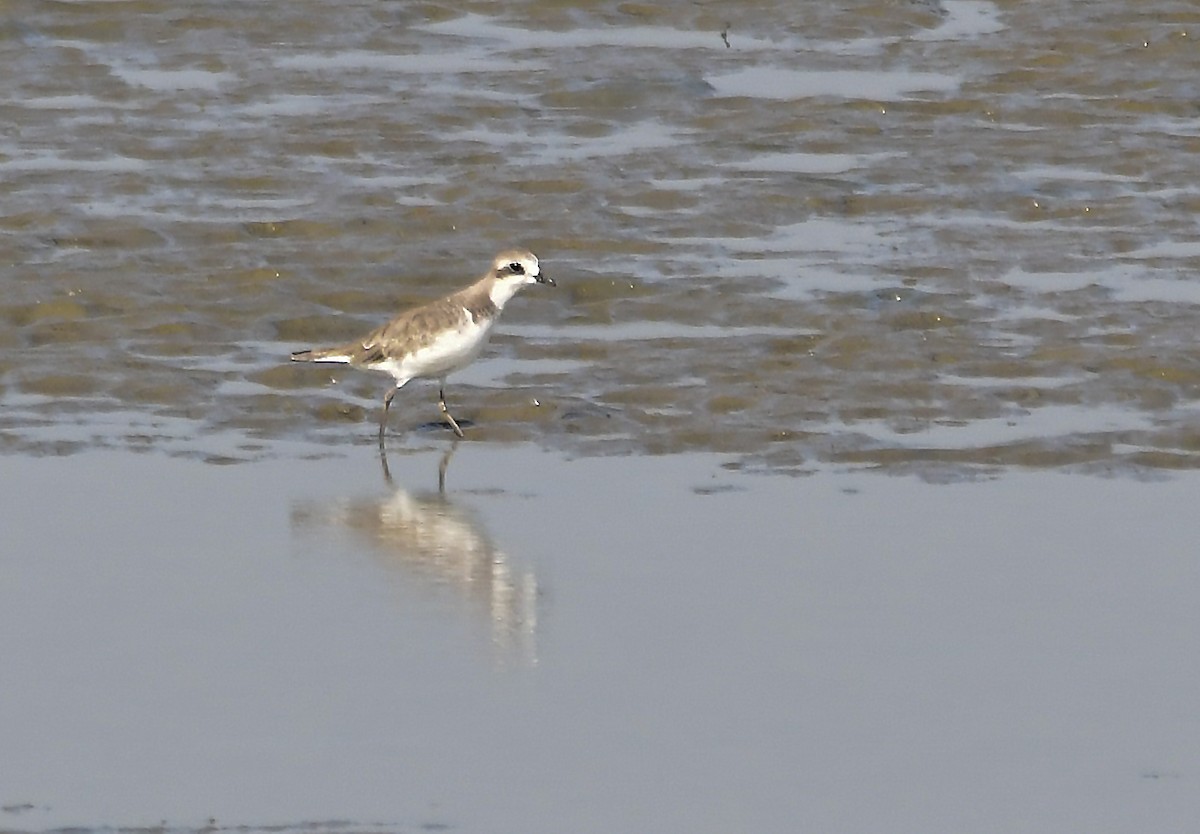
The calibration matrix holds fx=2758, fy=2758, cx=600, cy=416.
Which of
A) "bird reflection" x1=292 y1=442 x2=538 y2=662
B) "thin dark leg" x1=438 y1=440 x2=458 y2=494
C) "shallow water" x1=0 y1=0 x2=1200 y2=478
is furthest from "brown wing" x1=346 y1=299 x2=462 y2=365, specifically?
"bird reflection" x1=292 y1=442 x2=538 y2=662

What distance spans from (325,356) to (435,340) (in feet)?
1.97

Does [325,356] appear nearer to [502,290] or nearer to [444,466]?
[502,290]

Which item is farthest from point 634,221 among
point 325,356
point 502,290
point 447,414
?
point 447,414

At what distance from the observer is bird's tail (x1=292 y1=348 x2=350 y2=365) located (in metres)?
13.0

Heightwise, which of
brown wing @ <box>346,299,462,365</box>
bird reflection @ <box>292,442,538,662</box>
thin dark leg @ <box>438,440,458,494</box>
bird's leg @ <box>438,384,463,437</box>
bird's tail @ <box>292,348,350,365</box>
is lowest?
bird reflection @ <box>292,442,538,662</box>

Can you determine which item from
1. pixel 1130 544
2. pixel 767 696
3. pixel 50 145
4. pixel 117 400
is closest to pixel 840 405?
pixel 1130 544

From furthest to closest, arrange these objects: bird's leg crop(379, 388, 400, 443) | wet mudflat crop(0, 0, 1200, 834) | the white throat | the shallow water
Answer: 1. the white throat
2. the shallow water
3. bird's leg crop(379, 388, 400, 443)
4. wet mudflat crop(0, 0, 1200, 834)

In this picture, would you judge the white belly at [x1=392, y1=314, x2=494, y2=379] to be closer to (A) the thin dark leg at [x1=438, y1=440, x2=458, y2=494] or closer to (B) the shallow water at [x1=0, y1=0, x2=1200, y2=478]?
(B) the shallow water at [x1=0, y1=0, x2=1200, y2=478]

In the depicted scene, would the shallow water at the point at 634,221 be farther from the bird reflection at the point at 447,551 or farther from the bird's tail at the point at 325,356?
the bird reflection at the point at 447,551

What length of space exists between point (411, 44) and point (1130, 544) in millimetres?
11583

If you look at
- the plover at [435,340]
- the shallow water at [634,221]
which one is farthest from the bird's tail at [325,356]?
the shallow water at [634,221]

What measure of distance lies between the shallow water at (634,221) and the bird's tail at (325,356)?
6.9 inches

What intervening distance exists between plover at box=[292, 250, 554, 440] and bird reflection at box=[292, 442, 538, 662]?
3.23 ft

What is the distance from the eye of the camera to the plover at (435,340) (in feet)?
41.8
